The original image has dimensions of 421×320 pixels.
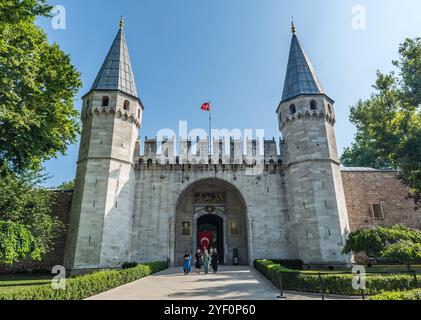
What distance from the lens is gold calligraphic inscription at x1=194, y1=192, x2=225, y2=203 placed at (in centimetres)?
2264

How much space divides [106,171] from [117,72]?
27.6ft

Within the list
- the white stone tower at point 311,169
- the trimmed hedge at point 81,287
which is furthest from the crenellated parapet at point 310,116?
the trimmed hedge at point 81,287

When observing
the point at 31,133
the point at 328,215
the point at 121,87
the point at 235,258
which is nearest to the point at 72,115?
the point at 31,133

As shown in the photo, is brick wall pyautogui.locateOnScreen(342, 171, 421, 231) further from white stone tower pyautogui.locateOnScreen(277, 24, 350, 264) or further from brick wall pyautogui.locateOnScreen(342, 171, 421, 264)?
white stone tower pyautogui.locateOnScreen(277, 24, 350, 264)

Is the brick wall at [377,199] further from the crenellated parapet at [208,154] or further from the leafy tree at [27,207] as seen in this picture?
the leafy tree at [27,207]

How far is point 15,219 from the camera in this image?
1591 centimetres

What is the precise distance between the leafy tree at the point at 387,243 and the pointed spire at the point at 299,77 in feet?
40.2

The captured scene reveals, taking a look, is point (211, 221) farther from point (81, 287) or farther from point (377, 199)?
point (81, 287)

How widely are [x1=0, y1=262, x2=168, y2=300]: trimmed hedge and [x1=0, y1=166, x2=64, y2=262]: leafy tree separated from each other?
6.35m

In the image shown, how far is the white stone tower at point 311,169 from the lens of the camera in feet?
56.8

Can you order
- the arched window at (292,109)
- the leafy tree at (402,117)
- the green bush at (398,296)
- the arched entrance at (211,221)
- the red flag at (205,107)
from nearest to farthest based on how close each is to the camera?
the green bush at (398,296)
the leafy tree at (402,117)
the arched entrance at (211,221)
the arched window at (292,109)
the red flag at (205,107)

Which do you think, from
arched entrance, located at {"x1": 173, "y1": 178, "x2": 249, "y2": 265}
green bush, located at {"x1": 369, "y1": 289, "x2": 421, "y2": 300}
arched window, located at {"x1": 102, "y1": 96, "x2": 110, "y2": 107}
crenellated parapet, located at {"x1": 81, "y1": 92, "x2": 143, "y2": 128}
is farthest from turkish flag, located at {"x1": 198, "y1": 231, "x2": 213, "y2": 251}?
green bush, located at {"x1": 369, "y1": 289, "x2": 421, "y2": 300}

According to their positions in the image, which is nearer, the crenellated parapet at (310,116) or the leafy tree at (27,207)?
the leafy tree at (27,207)
